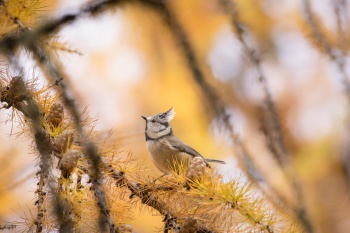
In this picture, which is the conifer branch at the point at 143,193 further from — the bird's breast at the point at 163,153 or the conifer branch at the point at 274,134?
the bird's breast at the point at 163,153

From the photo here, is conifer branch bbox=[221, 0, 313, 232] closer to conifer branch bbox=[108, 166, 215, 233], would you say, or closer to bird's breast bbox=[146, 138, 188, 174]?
conifer branch bbox=[108, 166, 215, 233]

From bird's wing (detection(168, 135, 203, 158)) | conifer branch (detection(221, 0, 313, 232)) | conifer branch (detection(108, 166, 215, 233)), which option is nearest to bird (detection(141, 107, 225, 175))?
bird's wing (detection(168, 135, 203, 158))

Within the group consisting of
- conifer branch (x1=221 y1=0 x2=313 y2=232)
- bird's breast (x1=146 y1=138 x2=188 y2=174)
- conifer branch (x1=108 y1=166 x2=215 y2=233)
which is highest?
bird's breast (x1=146 y1=138 x2=188 y2=174)

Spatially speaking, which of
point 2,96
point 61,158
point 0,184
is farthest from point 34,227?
point 0,184

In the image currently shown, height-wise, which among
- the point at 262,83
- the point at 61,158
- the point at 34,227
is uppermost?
the point at 262,83

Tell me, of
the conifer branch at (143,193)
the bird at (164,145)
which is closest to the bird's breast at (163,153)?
the bird at (164,145)

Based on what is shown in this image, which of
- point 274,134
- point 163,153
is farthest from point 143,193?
point 163,153

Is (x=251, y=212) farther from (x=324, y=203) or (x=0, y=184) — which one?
(x=324, y=203)
